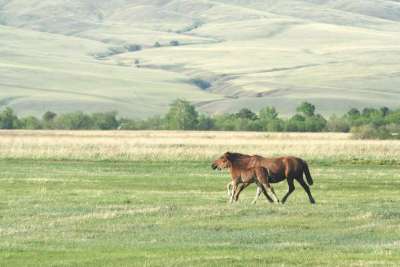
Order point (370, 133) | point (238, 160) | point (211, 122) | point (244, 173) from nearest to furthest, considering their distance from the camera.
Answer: point (244, 173)
point (238, 160)
point (370, 133)
point (211, 122)

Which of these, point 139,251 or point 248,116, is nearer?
point 139,251

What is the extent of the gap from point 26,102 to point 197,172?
11813 centimetres

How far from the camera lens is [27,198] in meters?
29.8

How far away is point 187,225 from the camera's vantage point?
78.8 feet

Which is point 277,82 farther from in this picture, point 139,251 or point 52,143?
point 139,251

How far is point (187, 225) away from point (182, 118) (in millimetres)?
75099

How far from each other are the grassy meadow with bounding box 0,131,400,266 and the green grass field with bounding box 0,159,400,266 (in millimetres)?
22

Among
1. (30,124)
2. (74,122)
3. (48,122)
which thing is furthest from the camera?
(48,122)

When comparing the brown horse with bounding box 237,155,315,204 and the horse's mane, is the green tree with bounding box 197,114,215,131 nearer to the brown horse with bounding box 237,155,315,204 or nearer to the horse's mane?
the horse's mane

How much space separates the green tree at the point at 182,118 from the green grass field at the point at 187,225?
201 ft

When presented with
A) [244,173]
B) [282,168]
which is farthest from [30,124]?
[244,173]

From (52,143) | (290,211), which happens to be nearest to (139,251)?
(290,211)

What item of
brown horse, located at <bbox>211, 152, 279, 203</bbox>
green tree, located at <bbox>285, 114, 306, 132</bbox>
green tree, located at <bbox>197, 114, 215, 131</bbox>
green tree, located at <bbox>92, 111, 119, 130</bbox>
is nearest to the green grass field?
brown horse, located at <bbox>211, 152, 279, 203</bbox>

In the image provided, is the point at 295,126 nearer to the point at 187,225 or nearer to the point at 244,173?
the point at 244,173
